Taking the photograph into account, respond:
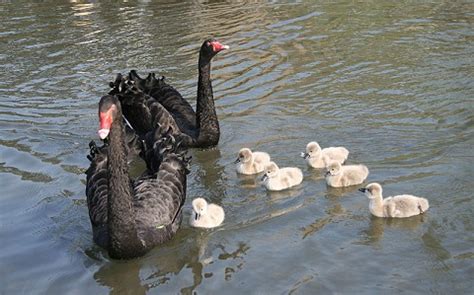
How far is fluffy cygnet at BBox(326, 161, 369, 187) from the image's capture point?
6.73m

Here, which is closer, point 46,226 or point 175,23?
point 46,226

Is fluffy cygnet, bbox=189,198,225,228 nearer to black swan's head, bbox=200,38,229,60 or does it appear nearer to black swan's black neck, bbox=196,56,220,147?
black swan's black neck, bbox=196,56,220,147

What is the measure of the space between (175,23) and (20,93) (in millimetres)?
4953

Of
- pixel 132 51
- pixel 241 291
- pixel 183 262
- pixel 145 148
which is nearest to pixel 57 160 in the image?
pixel 145 148

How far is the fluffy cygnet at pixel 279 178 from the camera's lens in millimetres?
6785

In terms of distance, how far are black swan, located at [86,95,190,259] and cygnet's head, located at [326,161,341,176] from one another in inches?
48.6

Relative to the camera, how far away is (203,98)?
8453mm

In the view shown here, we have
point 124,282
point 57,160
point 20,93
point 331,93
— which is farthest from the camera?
point 20,93

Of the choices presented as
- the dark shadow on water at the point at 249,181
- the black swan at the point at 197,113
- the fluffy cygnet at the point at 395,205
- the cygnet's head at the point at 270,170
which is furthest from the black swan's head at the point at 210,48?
the fluffy cygnet at the point at 395,205

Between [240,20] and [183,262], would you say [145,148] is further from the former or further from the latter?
[240,20]

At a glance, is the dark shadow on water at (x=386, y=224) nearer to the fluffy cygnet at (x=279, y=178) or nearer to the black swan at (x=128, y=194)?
the fluffy cygnet at (x=279, y=178)

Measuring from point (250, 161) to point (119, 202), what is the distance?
6.18ft

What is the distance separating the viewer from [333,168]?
671 cm

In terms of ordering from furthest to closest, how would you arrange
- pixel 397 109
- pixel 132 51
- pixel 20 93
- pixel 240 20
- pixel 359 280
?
1. pixel 240 20
2. pixel 132 51
3. pixel 20 93
4. pixel 397 109
5. pixel 359 280
